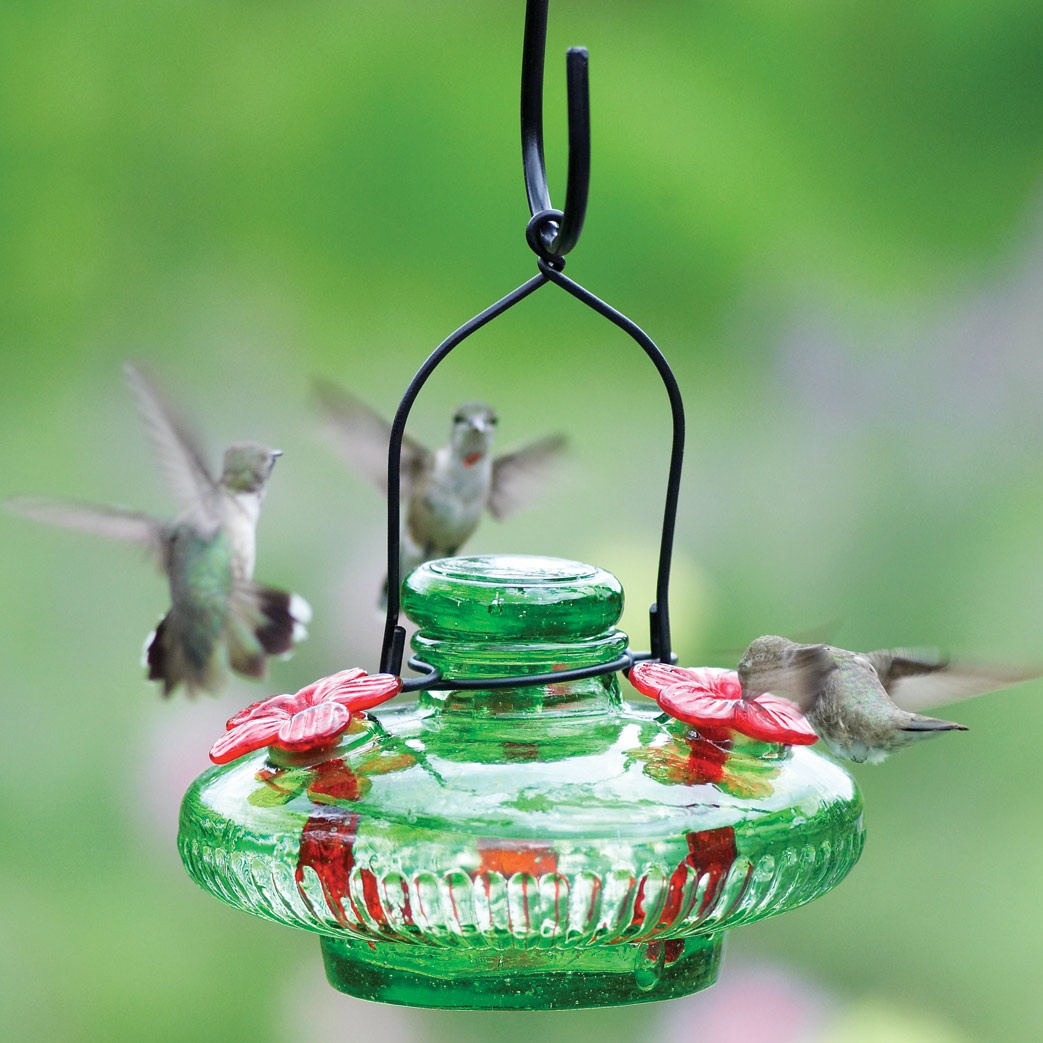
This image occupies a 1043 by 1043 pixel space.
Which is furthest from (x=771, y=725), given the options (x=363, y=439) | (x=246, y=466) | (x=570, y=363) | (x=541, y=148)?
(x=570, y=363)

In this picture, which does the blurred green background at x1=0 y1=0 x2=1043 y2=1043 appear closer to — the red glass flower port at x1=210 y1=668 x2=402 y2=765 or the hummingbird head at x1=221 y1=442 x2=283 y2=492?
the hummingbird head at x1=221 y1=442 x2=283 y2=492

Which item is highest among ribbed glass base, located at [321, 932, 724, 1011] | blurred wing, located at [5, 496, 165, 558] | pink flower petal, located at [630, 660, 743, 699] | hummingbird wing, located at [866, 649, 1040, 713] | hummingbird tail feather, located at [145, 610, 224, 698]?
pink flower petal, located at [630, 660, 743, 699]

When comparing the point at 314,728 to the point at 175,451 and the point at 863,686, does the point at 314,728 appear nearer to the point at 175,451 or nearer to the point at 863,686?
the point at 863,686

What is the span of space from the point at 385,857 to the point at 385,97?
1.99 metres

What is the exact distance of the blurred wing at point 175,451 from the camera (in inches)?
67.2

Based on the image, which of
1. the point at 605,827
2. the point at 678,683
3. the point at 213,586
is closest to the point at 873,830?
the point at 213,586

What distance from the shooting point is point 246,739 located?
96cm

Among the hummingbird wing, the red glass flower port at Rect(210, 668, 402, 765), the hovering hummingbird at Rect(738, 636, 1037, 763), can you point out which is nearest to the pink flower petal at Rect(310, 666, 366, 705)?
the red glass flower port at Rect(210, 668, 402, 765)

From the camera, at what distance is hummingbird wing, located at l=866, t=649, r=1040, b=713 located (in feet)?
3.79

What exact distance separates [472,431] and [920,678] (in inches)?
33.9

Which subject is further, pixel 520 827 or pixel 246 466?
pixel 246 466

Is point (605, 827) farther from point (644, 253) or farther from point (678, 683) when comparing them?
point (644, 253)

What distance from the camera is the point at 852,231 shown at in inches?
104

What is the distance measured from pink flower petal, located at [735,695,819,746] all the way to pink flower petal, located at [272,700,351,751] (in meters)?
0.26
